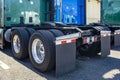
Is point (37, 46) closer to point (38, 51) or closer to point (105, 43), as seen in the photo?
point (38, 51)

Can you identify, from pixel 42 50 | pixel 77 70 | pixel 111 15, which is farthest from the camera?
pixel 111 15

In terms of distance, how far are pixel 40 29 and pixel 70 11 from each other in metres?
4.92

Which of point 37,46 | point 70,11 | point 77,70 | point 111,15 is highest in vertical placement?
point 70,11

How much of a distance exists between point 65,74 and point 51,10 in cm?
440

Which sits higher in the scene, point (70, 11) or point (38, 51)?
point (70, 11)

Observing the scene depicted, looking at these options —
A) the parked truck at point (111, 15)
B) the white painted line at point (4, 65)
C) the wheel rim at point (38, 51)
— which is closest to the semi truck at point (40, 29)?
A: the wheel rim at point (38, 51)

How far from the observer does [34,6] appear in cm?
910

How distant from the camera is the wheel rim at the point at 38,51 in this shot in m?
6.05

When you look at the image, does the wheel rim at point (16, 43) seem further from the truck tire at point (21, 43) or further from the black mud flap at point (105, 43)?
the black mud flap at point (105, 43)

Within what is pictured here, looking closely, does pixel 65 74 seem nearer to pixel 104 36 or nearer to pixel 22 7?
pixel 104 36

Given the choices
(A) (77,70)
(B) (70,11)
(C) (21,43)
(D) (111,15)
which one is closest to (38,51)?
(C) (21,43)

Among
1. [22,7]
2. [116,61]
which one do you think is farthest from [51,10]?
[116,61]

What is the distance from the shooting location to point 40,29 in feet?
23.2

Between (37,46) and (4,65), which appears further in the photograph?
(4,65)
